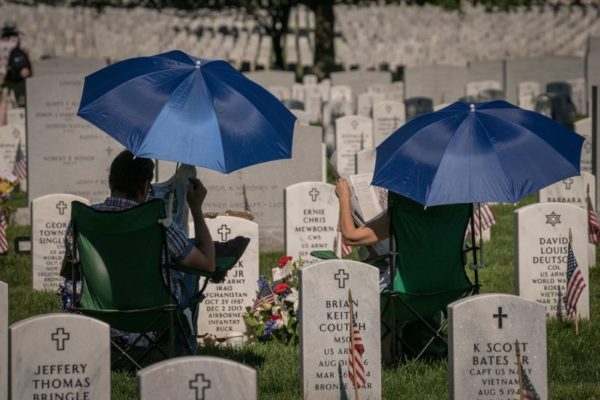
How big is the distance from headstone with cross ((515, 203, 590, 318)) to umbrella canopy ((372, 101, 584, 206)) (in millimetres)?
1379

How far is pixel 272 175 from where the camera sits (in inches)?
517

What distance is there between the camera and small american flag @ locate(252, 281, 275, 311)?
30.7 feet

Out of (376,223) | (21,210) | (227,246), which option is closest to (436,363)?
(376,223)

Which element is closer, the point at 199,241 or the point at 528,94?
the point at 199,241

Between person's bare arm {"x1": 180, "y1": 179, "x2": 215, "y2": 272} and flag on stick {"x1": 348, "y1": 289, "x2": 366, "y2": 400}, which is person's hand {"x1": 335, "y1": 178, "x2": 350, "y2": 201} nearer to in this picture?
person's bare arm {"x1": 180, "y1": 179, "x2": 215, "y2": 272}

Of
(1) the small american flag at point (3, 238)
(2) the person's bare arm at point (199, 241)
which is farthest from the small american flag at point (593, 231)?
(1) the small american flag at point (3, 238)

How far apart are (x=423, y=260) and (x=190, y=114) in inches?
66.8

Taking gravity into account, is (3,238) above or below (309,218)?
below

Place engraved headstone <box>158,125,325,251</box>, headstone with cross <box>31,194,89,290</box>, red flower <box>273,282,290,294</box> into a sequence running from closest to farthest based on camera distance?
red flower <box>273,282,290,294</box> → headstone with cross <box>31,194,89,290</box> → engraved headstone <box>158,125,325,251</box>

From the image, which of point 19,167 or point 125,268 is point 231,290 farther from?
point 19,167

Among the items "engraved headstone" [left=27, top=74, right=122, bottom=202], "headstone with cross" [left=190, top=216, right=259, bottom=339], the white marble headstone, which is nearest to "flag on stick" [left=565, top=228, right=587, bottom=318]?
"headstone with cross" [left=190, top=216, right=259, bottom=339]

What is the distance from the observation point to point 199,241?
784 centimetres

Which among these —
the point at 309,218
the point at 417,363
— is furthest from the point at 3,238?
the point at 417,363

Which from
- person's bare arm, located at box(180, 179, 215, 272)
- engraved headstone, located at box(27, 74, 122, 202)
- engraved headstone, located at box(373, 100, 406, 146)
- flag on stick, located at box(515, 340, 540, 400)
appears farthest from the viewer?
engraved headstone, located at box(373, 100, 406, 146)
